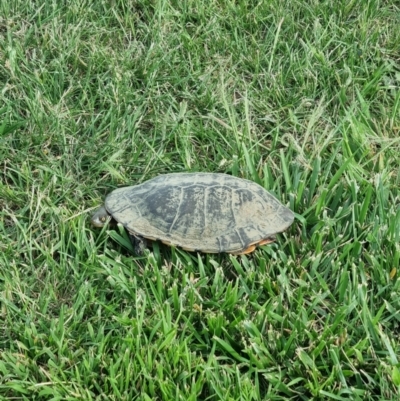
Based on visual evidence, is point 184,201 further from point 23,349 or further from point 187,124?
point 23,349

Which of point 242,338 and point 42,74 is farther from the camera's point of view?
point 42,74

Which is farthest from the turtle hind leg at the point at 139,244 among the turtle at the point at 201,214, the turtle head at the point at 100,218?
the turtle head at the point at 100,218

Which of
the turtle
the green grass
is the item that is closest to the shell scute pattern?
the turtle

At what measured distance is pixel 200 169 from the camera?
329cm

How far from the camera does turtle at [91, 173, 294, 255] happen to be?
2801 millimetres

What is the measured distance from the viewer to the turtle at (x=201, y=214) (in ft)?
9.19

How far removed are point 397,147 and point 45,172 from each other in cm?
198

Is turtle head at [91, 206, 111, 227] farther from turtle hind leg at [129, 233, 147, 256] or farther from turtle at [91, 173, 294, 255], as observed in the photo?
turtle hind leg at [129, 233, 147, 256]

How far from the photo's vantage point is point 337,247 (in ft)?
9.28

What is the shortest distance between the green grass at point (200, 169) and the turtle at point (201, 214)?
86 mm

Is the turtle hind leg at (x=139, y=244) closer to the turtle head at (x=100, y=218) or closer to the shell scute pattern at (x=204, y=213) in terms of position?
the shell scute pattern at (x=204, y=213)

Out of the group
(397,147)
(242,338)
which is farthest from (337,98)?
(242,338)

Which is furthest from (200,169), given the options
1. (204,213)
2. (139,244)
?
(139,244)

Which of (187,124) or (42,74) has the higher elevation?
(42,74)
